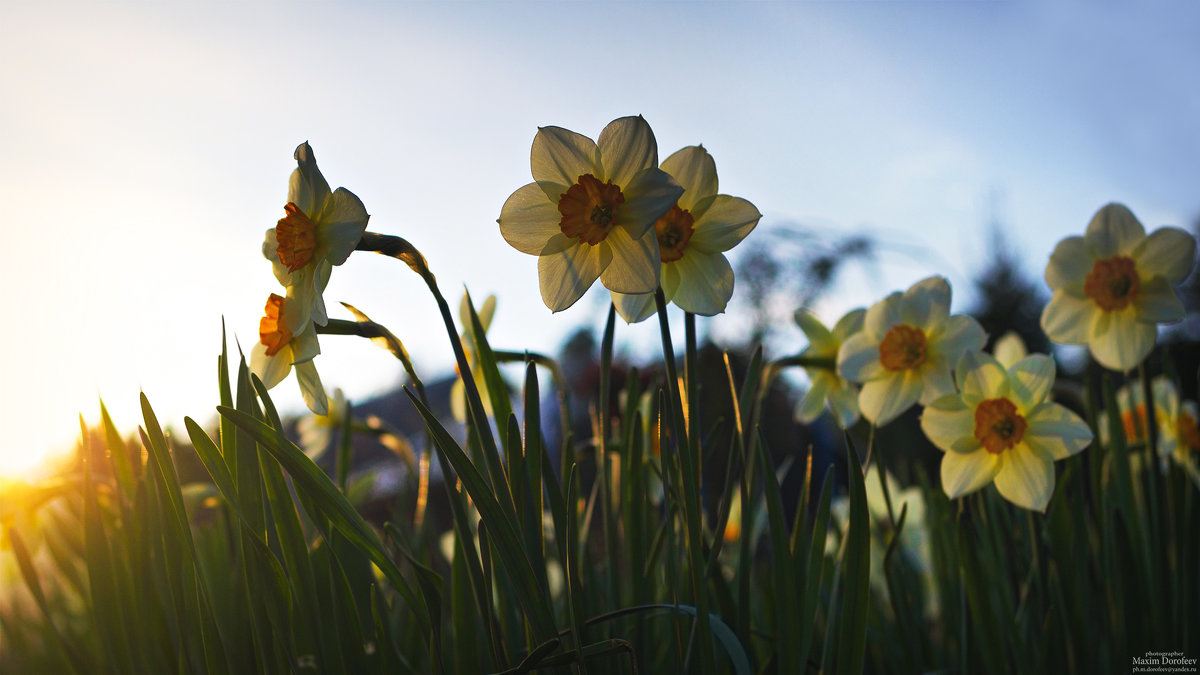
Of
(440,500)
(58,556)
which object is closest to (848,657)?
(58,556)

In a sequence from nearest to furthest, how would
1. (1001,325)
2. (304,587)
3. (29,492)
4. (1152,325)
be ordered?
(304,587) < (29,492) < (1152,325) < (1001,325)

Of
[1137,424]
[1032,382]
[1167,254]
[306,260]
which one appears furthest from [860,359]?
[306,260]

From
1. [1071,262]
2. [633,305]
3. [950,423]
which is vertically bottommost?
[950,423]

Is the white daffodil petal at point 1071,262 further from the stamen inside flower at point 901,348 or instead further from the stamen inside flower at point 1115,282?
the stamen inside flower at point 901,348

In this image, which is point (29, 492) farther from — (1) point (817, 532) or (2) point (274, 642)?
(1) point (817, 532)

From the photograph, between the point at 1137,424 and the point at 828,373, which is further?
the point at 1137,424

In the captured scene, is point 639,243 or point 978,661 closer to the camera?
point 639,243

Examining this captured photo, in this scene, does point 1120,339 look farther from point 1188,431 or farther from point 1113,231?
point 1188,431
